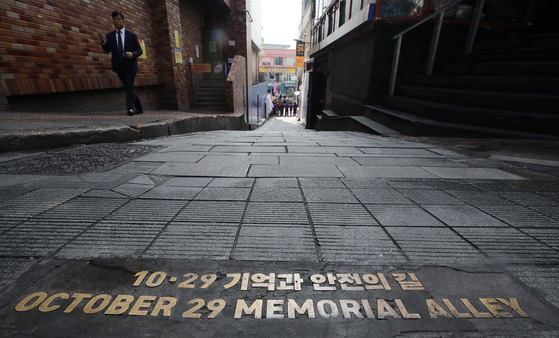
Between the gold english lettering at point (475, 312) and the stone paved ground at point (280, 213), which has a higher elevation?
the gold english lettering at point (475, 312)

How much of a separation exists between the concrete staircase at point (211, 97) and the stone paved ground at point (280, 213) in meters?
7.40

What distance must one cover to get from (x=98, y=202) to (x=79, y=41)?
17.5 feet

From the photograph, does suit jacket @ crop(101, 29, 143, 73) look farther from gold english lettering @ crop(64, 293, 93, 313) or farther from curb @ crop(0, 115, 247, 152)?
gold english lettering @ crop(64, 293, 93, 313)

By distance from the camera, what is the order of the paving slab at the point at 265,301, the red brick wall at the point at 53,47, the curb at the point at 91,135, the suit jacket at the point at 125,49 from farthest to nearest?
1. the suit jacket at the point at 125,49
2. the red brick wall at the point at 53,47
3. the curb at the point at 91,135
4. the paving slab at the point at 265,301

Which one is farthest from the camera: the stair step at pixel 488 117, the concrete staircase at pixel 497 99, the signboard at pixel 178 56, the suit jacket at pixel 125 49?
the signboard at pixel 178 56

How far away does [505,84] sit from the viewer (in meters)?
5.36

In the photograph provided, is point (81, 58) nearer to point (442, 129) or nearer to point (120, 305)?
point (120, 305)

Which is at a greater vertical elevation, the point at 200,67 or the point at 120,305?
the point at 200,67

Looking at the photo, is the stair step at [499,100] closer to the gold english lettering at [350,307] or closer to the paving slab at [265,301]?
the paving slab at [265,301]

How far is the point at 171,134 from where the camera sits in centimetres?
559

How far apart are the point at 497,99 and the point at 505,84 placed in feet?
1.58

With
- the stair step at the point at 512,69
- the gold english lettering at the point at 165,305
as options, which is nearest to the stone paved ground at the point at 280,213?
the gold english lettering at the point at 165,305

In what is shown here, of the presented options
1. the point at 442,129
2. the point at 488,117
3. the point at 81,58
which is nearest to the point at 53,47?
the point at 81,58

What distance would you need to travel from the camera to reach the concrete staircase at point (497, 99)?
4.78m
